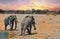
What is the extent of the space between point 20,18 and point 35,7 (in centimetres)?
19

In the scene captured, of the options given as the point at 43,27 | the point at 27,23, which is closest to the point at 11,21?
the point at 27,23

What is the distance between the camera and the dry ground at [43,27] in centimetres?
144

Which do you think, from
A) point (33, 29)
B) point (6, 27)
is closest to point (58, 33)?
point (33, 29)

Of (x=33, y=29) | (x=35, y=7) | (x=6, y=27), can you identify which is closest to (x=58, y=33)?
(x=33, y=29)

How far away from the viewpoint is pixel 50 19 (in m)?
1.49

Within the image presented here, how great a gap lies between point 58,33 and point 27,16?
35 centimetres

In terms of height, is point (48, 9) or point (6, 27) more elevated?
point (48, 9)

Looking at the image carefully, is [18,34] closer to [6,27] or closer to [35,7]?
[6,27]

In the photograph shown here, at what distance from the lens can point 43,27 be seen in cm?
149

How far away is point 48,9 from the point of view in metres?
1.50

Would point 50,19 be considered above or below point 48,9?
below

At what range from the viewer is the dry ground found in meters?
1.44

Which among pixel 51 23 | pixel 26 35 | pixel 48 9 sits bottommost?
pixel 26 35

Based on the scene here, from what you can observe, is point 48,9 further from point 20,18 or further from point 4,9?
point 4,9
